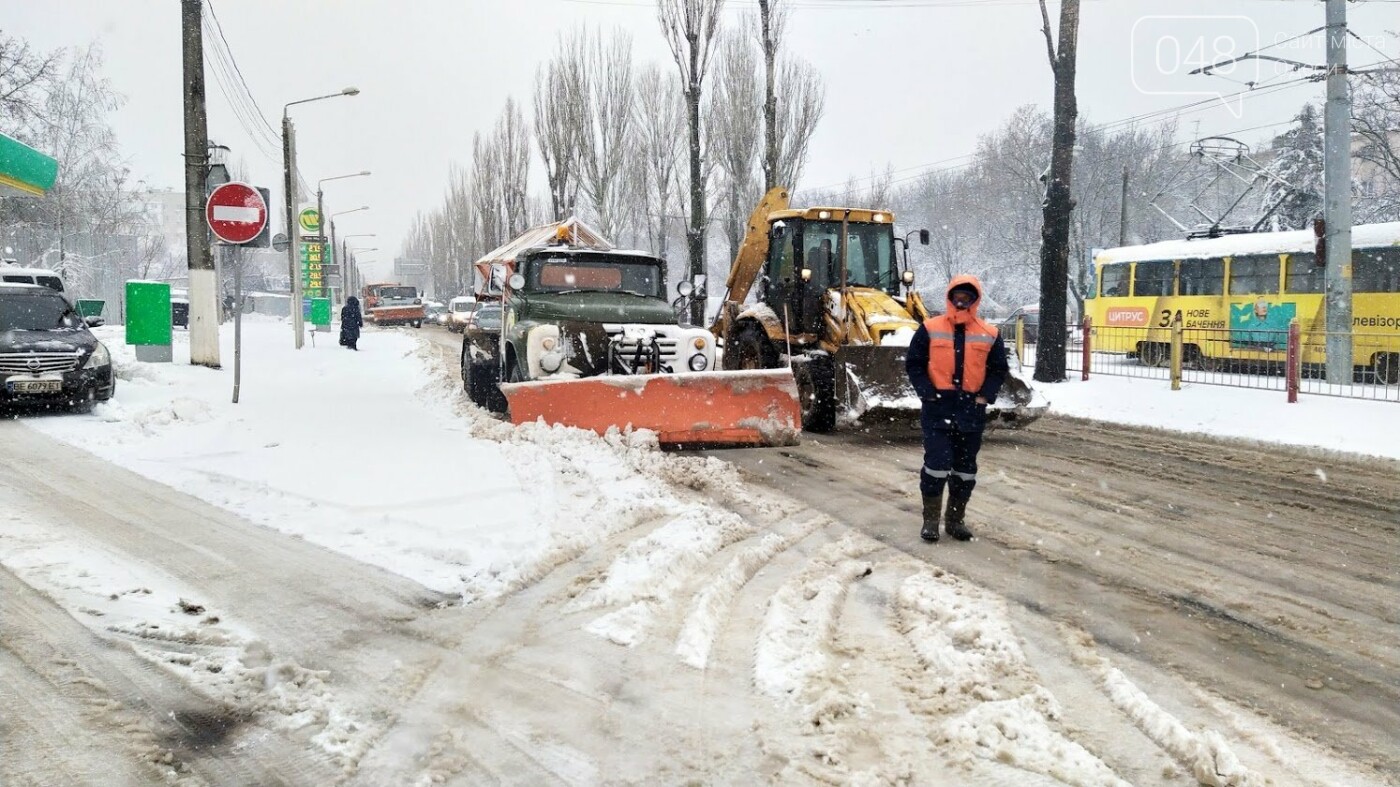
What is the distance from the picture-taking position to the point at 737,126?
123ft

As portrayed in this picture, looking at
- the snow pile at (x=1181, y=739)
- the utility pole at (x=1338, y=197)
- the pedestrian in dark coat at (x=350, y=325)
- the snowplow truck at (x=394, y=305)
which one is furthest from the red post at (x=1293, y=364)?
the snowplow truck at (x=394, y=305)

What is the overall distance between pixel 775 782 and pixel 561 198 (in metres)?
40.8

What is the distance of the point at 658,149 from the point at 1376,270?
103 ft

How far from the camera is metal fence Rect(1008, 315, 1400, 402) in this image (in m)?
12.8

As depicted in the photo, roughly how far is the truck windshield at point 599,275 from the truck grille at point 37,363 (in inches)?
196

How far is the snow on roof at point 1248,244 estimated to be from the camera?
18047 mm

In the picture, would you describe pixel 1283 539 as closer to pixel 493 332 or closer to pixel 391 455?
pixel 391 455

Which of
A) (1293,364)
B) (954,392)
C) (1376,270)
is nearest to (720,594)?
(954,392)

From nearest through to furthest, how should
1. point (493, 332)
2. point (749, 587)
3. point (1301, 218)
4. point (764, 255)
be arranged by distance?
point (749, 587) → point (764, 255) → point (493, 332) → point (1301, 218)

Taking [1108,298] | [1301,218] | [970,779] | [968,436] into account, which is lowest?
[970,779]

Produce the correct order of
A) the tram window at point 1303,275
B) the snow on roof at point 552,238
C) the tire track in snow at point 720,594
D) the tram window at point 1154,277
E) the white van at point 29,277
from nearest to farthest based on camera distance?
the tire track in snow at point 720,594 → the white van at point 29,277 → the snow on roof at point 552,238 → the tram window at point 1303,275 → the tram window at point 1154,277

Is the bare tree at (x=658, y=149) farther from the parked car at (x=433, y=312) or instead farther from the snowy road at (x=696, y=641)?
the snowy road at (x=696, y=641)

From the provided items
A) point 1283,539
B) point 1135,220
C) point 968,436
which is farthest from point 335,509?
point 1135,220

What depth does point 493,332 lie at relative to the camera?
13.5m
